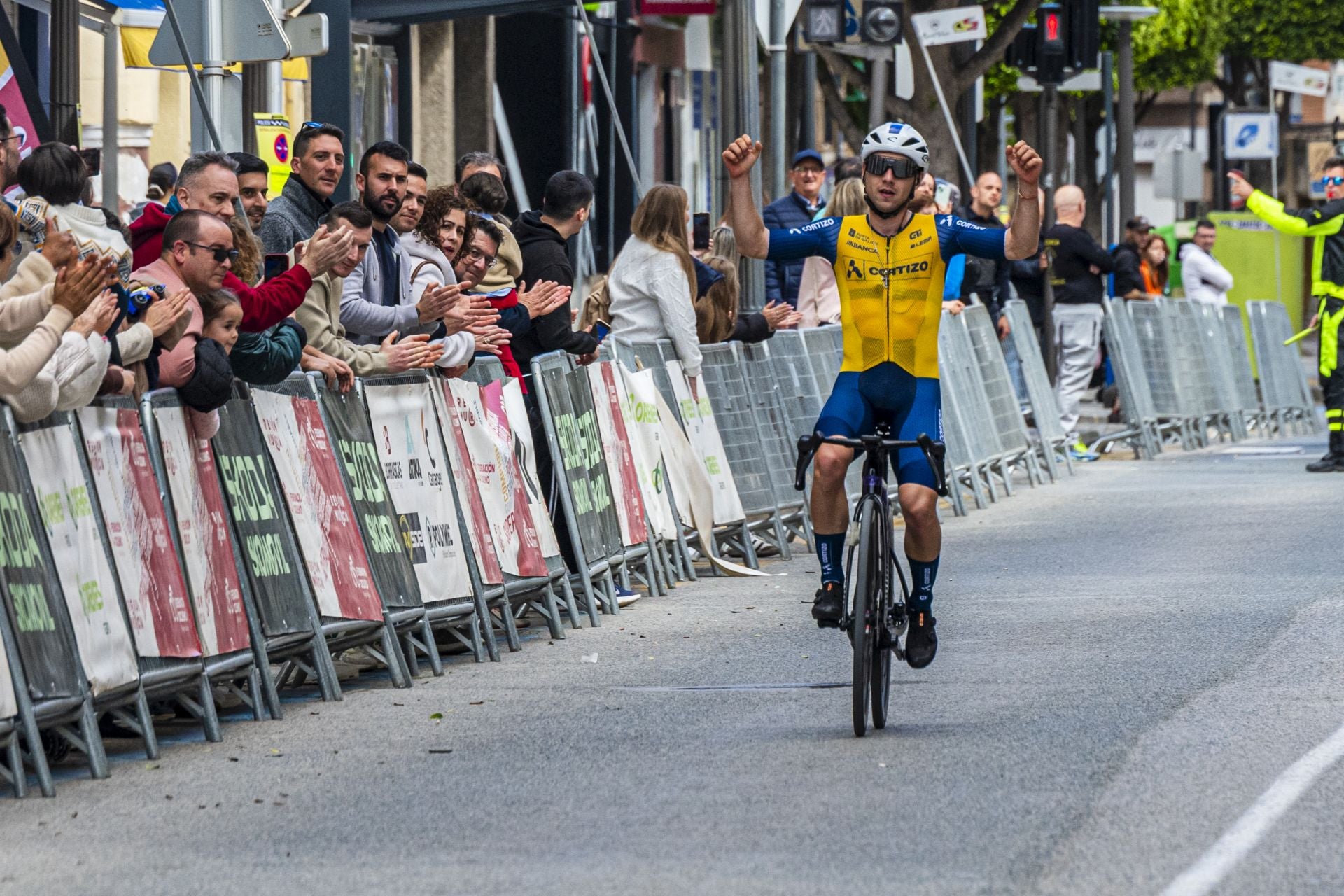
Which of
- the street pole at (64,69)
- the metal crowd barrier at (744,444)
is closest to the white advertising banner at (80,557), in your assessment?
the street pole at (64,69)

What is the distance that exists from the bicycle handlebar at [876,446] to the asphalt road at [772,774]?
83 cm

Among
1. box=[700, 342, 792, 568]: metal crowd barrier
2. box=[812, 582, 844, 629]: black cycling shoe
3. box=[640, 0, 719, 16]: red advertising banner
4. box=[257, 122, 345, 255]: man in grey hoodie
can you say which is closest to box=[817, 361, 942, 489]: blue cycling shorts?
box=[812, 582, 844, 629]: black cycling shoe

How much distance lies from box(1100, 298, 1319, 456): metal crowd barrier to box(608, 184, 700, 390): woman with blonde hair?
30.0ft

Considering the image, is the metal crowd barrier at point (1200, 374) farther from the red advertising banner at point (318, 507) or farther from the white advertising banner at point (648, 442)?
the red advertising banner at point (318, 507)

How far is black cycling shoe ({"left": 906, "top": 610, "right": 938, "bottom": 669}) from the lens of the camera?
8.77 m

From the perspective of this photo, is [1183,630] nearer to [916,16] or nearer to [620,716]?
[620,716]

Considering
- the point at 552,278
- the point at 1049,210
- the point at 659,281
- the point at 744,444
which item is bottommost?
the point at 1049,210

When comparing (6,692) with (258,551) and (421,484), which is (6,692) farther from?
(421,484)

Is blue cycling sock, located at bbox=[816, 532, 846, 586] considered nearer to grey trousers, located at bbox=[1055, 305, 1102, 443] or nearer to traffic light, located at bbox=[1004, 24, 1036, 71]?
grey trousers, located at bbox=[1055, 305, 1102, 443]

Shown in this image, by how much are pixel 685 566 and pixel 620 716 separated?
4532 mm

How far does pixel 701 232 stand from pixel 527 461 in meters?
5.00

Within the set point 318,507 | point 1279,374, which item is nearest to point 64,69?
point 318,507

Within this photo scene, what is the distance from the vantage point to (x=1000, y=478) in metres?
18.4

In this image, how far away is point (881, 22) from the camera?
21.5m
